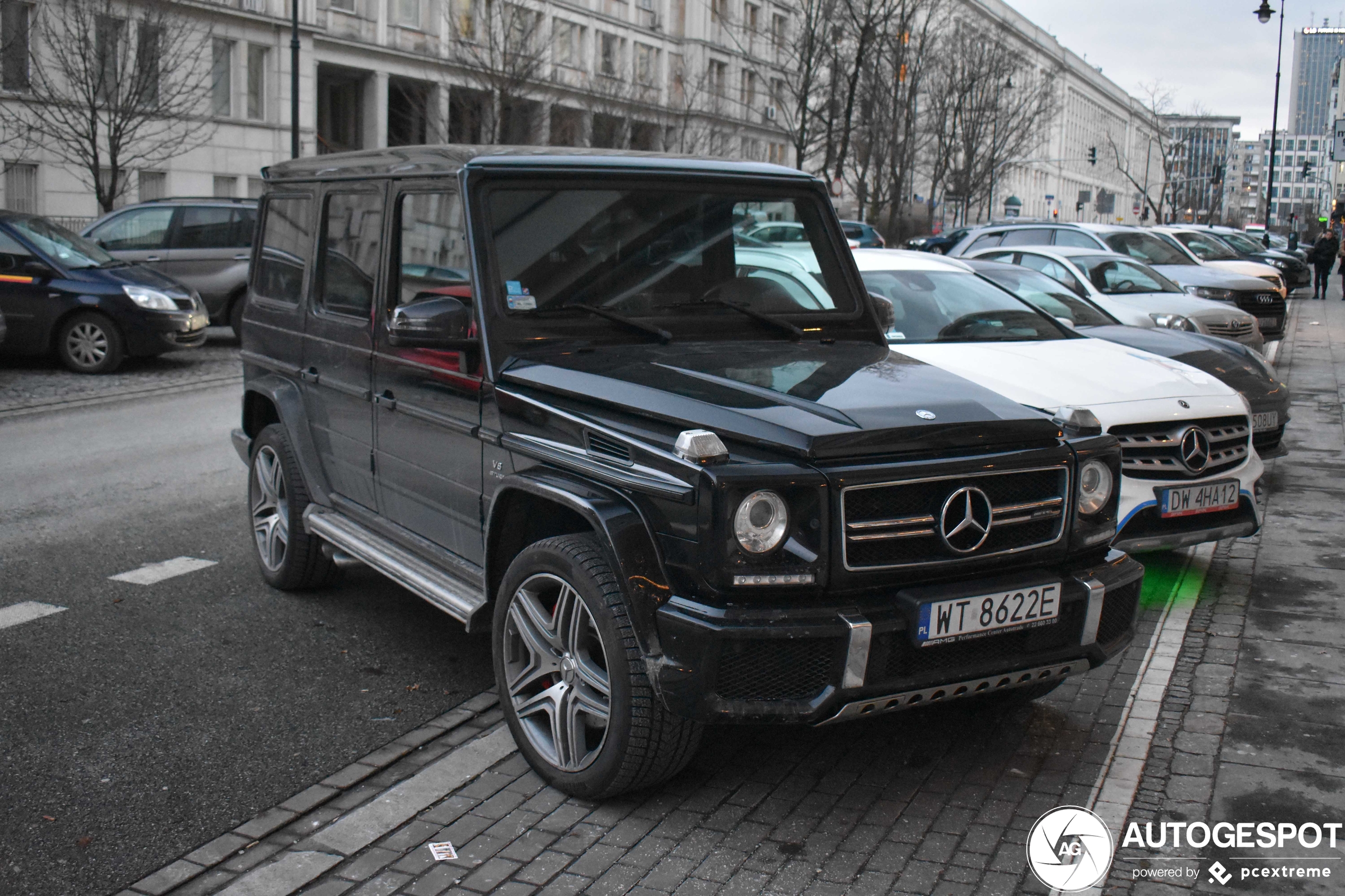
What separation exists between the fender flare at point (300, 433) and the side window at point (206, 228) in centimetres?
1277

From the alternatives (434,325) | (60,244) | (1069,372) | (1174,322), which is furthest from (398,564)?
(60,244)

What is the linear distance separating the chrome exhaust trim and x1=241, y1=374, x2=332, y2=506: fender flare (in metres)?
3.06

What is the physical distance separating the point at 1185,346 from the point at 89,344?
11675 millimetres

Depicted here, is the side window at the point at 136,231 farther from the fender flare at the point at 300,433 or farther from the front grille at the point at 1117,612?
the front grille at the point at 1117,612

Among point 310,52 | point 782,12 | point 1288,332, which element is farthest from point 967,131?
point 1288,332

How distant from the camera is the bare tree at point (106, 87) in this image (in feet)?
98.8

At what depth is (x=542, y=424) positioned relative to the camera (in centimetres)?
426

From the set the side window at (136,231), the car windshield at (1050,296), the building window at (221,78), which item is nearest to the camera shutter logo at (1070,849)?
the car windshield at (1050,296)

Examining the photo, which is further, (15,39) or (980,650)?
(15,39)

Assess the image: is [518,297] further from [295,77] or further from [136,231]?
[295,77]

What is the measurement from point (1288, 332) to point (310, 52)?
31.6 m

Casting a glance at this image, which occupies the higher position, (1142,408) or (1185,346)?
(1185,346)

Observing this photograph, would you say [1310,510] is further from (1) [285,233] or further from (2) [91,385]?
(2) [91,385]

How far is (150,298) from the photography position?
1534 centimetres
